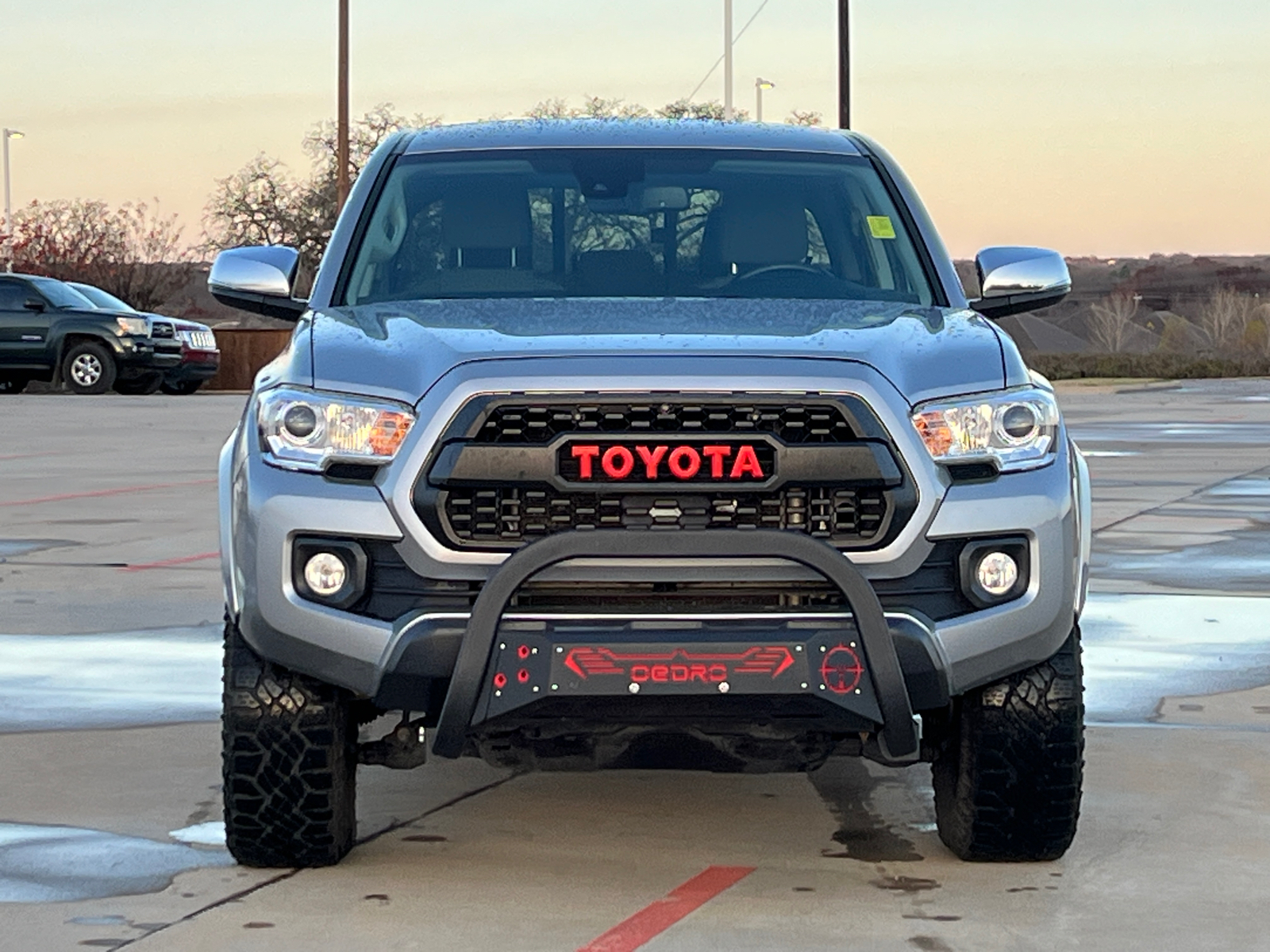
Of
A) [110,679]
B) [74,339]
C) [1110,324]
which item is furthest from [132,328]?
[1110,324]

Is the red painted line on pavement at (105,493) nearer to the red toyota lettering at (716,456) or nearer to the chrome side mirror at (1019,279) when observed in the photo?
the chrome side mirror at (1019,279)

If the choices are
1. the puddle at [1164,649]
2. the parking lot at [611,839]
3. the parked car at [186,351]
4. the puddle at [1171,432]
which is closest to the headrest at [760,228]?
the parking lot at [611,839]

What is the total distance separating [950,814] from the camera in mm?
5676

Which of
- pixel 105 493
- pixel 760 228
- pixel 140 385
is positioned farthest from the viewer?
pixel 140 385

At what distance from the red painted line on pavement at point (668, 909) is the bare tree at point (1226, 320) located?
7169 cm

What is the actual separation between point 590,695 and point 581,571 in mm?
264

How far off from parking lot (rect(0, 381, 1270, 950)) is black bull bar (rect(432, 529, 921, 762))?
0.51m

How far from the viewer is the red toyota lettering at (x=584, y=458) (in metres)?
5.10

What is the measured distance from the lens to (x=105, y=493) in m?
Answer: 16.8

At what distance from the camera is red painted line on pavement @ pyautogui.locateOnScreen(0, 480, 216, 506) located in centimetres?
1598

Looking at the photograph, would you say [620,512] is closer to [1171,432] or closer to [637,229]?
[637,229]

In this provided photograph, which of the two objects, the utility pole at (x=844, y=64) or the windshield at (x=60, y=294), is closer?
the windshield at (x=60, y=294)

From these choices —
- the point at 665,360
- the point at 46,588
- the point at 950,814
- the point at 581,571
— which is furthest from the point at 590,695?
the point at 46,588

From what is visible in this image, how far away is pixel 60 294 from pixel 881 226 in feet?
89.8
